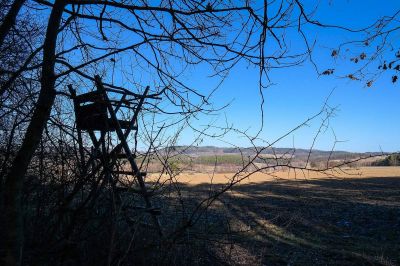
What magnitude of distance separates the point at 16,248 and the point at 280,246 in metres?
7.35

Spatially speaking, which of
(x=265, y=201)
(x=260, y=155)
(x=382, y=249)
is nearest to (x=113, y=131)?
(x=260, y=155)

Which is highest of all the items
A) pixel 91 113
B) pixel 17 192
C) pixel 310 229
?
pixel 91 113

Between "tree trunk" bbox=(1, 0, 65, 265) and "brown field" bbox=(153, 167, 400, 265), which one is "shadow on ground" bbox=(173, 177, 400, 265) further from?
"tree trunk" bbox=(1, 0, 65, 265)

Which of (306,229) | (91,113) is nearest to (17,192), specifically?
(91,113)

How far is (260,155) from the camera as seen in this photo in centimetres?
313

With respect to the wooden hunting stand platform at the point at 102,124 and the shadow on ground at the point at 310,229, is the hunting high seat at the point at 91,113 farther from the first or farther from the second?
the shadow on ground at the point at 310,229

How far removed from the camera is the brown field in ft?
19.8

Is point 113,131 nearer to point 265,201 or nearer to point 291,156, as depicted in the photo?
point 291,156

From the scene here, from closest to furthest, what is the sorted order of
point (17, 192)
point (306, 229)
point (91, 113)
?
1. point (17, 192)
2. point (91, 113)
3. point (306, 229)

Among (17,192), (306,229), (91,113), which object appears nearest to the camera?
(17,192)

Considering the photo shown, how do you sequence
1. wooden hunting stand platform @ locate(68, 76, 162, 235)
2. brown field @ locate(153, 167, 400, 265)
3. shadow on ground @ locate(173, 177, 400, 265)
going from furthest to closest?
shadow on ground @ locate(173, 177, 400, 265), brown field @ locate(153, 167, 400, 265), wooden hunting stand platform @ locate(68, 76, 162, 235)

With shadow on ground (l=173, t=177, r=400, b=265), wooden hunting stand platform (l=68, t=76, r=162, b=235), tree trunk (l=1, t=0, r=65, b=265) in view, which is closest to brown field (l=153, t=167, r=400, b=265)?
shadow on ground (l=173, t=177, r=400, b=265)

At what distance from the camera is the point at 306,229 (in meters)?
10.1

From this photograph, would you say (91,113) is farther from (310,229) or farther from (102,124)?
(310,229)
